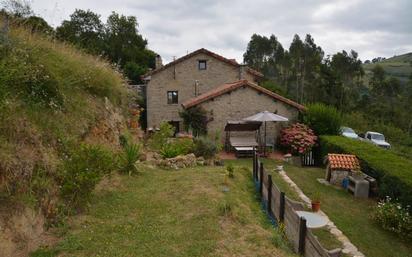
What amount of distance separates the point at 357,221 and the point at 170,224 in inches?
219

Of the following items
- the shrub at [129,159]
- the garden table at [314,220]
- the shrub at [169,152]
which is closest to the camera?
the garden table at [314,220]

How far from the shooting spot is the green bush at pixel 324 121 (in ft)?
58.3

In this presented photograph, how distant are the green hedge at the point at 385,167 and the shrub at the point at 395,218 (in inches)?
19.7

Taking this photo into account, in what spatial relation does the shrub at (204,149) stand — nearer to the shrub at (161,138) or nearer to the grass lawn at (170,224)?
the shrub at (161,138)

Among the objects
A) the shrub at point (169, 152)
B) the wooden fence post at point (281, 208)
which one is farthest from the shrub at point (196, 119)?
the wooden fence post at point (281, 208)

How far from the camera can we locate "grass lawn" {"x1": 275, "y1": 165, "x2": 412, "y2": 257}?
735 cm

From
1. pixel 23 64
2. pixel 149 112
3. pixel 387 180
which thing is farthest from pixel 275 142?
pixel 23 64

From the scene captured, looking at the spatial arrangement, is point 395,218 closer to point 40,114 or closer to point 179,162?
point 179,162

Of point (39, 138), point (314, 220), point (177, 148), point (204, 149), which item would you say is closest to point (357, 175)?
point (314, 220)

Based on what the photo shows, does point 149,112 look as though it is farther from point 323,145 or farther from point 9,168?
point 9,168

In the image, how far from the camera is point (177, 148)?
42.8 ft

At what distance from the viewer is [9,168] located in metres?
4.59

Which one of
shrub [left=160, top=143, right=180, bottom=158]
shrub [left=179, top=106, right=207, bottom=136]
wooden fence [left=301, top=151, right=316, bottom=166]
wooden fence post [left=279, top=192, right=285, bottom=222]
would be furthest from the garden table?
shrub [left=179, top=106, right=207, bottom=136]

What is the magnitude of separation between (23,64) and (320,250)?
237 inches
